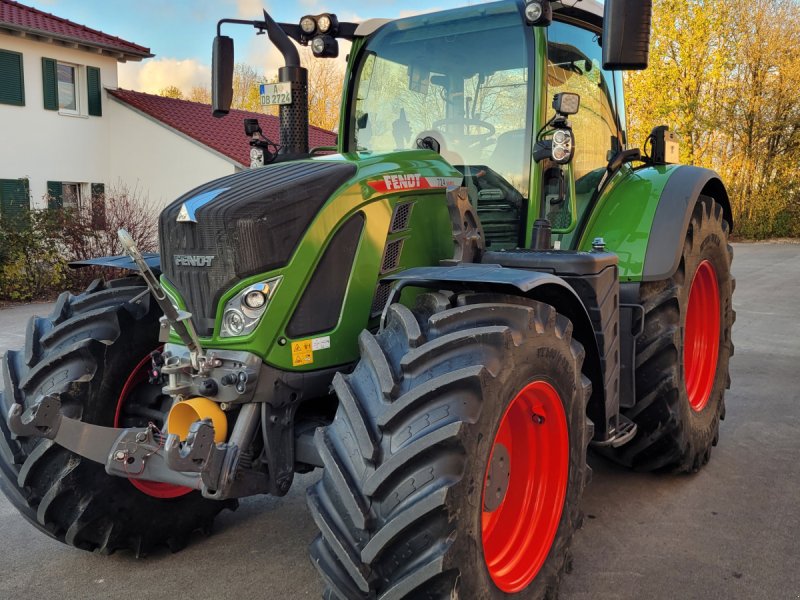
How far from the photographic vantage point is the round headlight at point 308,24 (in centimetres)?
400

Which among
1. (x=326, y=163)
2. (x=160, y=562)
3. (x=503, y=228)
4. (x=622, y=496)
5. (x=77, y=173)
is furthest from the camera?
(x=77, y=173)

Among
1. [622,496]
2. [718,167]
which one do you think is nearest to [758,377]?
[622,496]

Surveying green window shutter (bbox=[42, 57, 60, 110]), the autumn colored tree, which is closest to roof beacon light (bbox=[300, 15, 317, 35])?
green window shutter (bbox=[42, 57, 60, 110])

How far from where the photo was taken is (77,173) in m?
19.7

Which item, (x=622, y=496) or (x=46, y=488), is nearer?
(x=46, y=488)

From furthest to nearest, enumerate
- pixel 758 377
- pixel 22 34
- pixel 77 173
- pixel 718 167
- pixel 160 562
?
pixel 718 167 → pixel 77 173 → pixel 22 34 → pixel 758 377 → pixel 160 562

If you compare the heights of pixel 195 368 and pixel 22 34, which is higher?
pixel 22 34

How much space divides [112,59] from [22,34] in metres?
2.80

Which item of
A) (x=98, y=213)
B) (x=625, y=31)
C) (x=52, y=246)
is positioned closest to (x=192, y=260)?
(x=625, y=31)

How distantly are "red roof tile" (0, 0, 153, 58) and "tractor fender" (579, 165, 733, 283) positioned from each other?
16947mm

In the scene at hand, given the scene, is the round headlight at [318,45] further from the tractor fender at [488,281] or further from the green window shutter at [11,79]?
the green window shutter at [11,79]

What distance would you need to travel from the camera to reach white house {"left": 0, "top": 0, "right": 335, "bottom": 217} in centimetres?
1783

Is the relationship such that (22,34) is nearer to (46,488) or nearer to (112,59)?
(112,59)

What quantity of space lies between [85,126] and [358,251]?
62.3 ft
